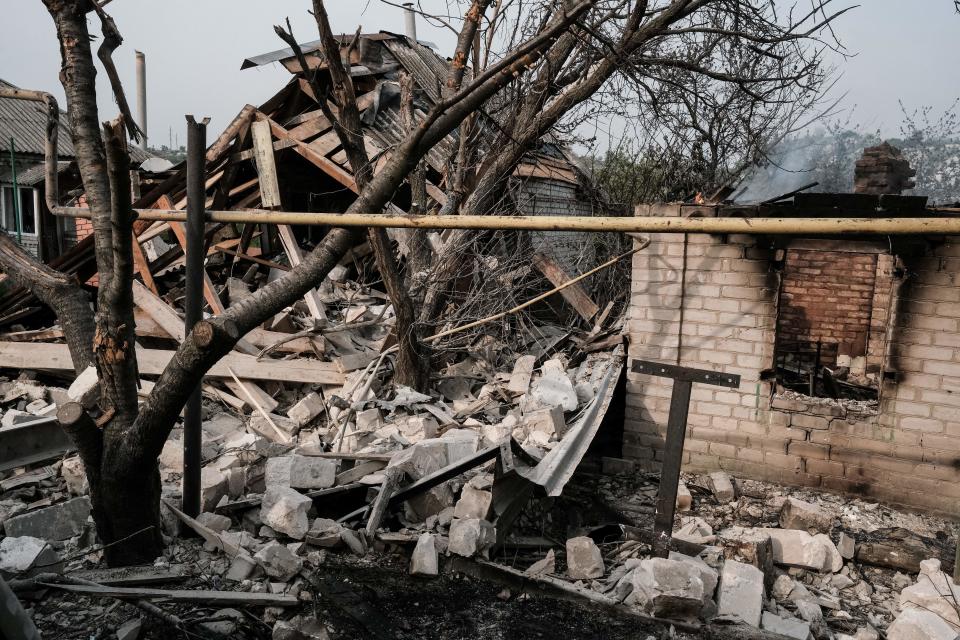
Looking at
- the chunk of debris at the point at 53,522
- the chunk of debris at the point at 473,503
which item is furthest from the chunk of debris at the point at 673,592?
the chunk of debris at the point at 53,522

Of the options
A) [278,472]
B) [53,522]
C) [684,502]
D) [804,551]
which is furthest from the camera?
[684,502]

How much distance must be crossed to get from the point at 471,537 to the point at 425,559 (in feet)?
1.00

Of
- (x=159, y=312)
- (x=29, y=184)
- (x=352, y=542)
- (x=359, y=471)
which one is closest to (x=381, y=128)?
(x=159, y=312)

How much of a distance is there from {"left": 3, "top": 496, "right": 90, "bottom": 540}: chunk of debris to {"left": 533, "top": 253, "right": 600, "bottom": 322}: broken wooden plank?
5.45 m

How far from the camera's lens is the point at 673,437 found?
4.14 m

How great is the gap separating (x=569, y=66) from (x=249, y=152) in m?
4.26

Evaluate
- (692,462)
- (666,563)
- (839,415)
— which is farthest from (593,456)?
(666,563)

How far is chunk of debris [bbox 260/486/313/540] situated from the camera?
4055 millimetres

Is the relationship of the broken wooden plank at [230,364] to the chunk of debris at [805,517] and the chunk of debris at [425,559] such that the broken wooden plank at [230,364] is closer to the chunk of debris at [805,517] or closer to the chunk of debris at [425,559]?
the chunk of debris at [425,559]

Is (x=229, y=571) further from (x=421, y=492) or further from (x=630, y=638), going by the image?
(x=630, y=638)

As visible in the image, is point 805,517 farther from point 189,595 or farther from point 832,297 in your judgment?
point 832,297

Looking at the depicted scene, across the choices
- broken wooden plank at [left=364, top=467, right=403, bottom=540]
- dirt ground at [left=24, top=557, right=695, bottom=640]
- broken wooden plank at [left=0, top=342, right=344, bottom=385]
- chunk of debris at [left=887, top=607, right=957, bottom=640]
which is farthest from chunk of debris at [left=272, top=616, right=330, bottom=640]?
broken wooden plank at [left=0, top=342, right=344, bottom=385]

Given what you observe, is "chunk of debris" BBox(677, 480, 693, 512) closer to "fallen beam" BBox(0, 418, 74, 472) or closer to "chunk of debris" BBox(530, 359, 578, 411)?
"chunk of debris" BBox(530, 359, 578, 411)

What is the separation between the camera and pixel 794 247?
630 cm
